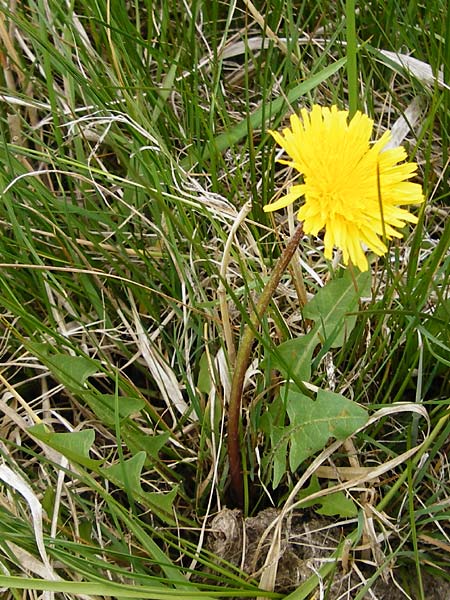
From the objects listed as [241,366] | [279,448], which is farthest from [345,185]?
[279,448]

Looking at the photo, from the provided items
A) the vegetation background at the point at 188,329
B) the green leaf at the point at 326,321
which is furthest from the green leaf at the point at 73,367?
the green leaf at the point at 326,321

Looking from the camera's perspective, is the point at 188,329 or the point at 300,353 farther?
the point at 188,329

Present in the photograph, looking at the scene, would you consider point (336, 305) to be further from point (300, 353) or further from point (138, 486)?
point (138, 486)

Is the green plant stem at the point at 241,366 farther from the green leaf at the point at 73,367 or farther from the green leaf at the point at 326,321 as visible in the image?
the green leaf at the point at 73,367

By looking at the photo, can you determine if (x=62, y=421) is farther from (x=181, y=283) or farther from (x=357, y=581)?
(x=357, y=581)

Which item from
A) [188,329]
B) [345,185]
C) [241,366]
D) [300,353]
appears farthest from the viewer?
[188,329]

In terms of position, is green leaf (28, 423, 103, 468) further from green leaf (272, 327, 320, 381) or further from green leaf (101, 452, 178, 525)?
green leaf (272, 327, 320, 381)

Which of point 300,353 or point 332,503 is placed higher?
point 300,353

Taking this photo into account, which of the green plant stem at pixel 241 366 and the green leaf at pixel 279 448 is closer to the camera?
the green plant stem at pixel 241 366
